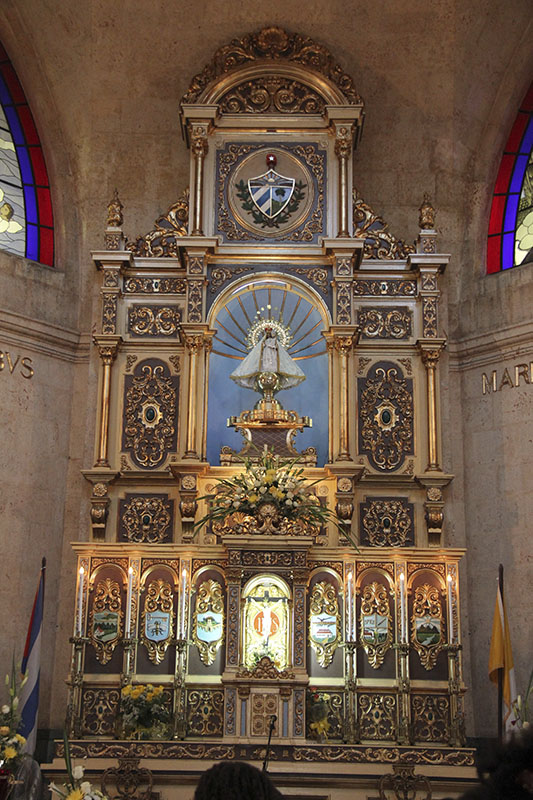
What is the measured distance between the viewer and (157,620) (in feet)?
44.8

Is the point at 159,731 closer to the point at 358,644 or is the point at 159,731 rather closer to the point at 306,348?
the point at 358,644

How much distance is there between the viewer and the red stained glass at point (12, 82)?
16.8m

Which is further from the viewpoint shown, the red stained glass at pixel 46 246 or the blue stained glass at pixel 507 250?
the red stained glass at pixel 46 246

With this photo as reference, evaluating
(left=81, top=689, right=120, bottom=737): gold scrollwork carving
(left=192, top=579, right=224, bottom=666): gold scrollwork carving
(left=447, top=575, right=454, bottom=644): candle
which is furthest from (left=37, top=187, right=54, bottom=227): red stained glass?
(left=447, top=575, right=454, bottom=644): candle

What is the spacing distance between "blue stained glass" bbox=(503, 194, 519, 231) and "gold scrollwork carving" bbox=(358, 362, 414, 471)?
3114mm

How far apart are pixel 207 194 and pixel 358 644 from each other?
693cm

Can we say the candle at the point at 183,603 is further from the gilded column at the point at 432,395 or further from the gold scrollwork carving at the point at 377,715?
the gilded column at the point at 432,395

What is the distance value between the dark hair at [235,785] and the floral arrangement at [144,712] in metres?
9.65

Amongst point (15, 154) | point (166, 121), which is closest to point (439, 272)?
point (166, 121)

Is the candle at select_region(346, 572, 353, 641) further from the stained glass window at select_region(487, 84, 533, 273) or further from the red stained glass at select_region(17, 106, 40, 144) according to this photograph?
the red stained glass at select_region(17, 106, 40, 144)

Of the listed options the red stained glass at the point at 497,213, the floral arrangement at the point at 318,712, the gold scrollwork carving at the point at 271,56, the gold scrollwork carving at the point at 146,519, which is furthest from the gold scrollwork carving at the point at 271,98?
the floral arrangement at the point at 318,712

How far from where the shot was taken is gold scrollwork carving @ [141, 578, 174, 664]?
13.6 metres

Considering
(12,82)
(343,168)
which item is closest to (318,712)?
(343,168)

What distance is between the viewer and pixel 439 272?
618 inches
